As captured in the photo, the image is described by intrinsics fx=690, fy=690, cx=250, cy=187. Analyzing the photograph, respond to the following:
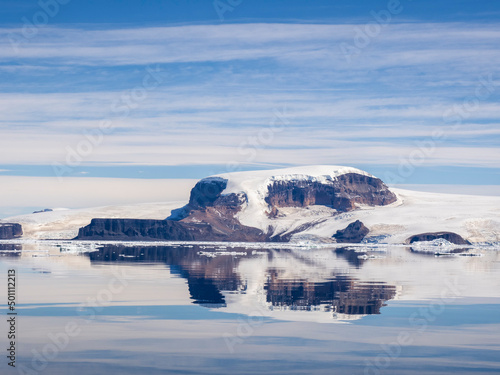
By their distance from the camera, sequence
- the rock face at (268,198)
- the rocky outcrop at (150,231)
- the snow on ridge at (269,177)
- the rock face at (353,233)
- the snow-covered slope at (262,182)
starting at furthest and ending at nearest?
the snow on ridge at (269,177)
the snow-covered slope at (262,182)
the rock face at (268,198)
the rock face at (353,233)
the rocky outcrop at (150,231)

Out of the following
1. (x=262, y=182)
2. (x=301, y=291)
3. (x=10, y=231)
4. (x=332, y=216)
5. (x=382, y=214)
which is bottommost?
(x=301, y=291)

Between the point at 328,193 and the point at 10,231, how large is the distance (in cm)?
8302

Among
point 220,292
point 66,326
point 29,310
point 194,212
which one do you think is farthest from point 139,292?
point 194,212

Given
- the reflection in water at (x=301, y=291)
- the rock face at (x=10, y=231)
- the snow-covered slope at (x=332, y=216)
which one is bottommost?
the reflection in water at (x=301, y=291)

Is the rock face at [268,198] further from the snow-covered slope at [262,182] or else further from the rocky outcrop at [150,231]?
the rocky outcrop at [150,231]

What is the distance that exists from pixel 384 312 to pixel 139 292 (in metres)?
9.82

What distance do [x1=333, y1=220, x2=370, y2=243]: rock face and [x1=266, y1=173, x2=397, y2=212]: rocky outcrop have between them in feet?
109

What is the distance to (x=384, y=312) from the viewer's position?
21.7m

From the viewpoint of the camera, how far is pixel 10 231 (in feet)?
547

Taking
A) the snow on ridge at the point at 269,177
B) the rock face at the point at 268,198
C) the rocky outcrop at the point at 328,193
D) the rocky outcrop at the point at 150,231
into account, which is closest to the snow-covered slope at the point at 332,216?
the snow on ridge at the point at 269,177

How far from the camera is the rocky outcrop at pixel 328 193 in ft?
615

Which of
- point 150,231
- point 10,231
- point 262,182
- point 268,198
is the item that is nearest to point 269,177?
point 262,182

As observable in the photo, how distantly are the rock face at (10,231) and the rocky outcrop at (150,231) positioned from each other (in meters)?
26.8

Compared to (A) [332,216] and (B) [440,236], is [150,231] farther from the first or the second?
(B) [440,236]
